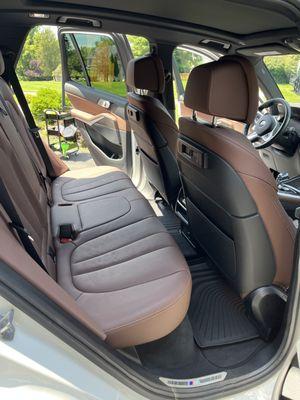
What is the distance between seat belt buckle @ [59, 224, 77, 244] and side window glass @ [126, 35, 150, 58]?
1.52 metres

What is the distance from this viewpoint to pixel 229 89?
1331mm

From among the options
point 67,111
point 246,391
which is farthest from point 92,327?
point 67,111

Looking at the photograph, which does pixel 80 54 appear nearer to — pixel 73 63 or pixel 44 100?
pixel 73 63

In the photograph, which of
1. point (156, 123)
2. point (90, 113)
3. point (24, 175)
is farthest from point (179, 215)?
point (90, 113)

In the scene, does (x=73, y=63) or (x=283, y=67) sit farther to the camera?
(x=73, y=63)

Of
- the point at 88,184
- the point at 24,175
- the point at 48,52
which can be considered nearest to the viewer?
the point at 24,175

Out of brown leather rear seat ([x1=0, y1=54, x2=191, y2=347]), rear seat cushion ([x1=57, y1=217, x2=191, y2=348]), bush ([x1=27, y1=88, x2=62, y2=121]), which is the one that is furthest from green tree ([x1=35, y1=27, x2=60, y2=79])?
rear seat cushion ([x1=57, y1=217, x2=191, y2=348])

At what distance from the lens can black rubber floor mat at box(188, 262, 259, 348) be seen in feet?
4.70

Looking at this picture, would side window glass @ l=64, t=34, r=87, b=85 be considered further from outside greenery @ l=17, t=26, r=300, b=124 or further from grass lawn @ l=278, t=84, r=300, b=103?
grass lawn @ l=278, t=84, r=300, b=103

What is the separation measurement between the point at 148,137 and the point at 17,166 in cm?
86

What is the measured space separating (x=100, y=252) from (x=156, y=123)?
3.11ft

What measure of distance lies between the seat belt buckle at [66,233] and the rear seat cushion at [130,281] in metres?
0.04

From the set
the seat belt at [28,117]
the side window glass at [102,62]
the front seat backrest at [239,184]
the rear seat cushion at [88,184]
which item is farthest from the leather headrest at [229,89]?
the side window glass at [102,62]

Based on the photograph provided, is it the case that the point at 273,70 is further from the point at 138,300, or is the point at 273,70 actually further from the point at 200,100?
the point at 138,300
